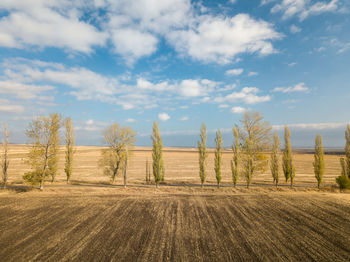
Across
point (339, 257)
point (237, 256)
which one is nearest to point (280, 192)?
point (339, 257)

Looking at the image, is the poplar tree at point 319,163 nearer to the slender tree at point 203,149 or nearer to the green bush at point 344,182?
the green bush at point 344,182

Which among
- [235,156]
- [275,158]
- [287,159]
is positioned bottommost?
[287,159]

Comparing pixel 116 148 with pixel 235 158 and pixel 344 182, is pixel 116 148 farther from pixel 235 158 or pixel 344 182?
pixel 344 182

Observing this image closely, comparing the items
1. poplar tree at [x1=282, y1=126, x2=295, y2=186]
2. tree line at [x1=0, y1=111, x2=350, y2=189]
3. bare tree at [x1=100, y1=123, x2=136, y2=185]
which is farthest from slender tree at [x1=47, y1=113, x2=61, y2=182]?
poplar tree at [x1=282, y1=126, x2=295, y2=186]

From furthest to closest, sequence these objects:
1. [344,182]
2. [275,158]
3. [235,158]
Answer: [275,158] < [235,158] < [344,182]

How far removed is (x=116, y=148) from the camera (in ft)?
129

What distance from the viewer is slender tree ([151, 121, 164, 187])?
35.9 m

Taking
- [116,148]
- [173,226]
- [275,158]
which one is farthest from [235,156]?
[116,148]

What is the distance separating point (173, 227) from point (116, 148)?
26474 millimetres

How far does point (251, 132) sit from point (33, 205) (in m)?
41.8

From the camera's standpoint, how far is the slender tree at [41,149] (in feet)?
104

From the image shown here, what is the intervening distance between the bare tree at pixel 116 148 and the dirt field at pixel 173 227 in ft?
30.8

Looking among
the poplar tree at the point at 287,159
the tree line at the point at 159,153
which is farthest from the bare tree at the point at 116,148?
the poplar tree at the point at 287,159

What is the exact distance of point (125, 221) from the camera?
19422mm
